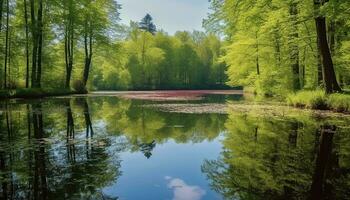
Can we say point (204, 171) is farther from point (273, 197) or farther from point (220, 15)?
point (220, 15)

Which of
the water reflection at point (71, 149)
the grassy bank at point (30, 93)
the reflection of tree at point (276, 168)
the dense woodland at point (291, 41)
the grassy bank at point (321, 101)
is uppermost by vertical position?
the dense woodland at point (291, 41)

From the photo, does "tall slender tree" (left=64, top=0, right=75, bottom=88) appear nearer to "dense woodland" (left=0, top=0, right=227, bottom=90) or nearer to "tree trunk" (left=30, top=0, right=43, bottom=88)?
"dense woodland" (left=0, top=0, right=227, bottom=90)

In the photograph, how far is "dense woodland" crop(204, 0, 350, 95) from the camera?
17.6 meters

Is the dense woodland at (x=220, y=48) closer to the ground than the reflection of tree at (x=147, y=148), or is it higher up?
higher up

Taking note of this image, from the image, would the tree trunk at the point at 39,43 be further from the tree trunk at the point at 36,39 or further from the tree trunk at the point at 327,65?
the tree trunk at the point at 327,65

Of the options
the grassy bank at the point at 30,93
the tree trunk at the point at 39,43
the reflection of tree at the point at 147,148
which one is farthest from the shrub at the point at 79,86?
the reflection of tree at the point at 147,148

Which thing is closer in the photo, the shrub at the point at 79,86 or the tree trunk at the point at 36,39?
the tree trunk at the point at 36,39

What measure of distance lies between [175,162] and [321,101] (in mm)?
12405

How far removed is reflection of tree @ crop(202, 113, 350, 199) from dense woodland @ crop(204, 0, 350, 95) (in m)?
7.42

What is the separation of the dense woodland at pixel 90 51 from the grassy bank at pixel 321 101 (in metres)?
21.3

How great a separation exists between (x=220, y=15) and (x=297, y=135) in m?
24.2

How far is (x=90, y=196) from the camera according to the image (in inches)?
196

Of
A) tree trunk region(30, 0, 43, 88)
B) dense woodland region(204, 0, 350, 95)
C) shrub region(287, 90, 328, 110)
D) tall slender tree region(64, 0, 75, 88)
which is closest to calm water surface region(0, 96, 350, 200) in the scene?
shrub region(287, 90, 328, 110)

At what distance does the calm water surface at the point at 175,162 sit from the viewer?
5266 millimetres
